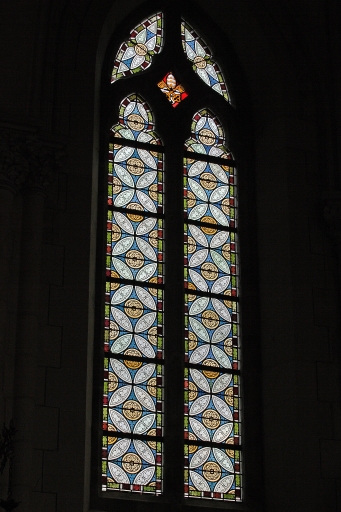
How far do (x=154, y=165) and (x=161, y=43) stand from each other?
150 centimetres

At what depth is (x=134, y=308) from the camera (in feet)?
37.1

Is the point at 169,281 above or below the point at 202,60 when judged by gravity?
below

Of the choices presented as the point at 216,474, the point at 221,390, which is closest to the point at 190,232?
the point at 221,390
